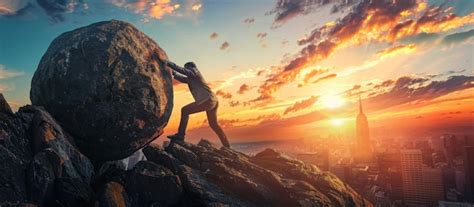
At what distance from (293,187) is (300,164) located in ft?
8.28

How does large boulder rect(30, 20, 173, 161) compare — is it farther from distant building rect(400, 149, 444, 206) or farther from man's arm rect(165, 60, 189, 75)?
distant building rect(400, 149, 444, 206)

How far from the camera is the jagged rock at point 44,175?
32.8ft

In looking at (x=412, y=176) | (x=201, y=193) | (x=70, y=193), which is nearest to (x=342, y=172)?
(x=412, y=176)

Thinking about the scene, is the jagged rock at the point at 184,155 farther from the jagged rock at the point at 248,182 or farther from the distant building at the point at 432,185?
the distant building at the point at 432,185

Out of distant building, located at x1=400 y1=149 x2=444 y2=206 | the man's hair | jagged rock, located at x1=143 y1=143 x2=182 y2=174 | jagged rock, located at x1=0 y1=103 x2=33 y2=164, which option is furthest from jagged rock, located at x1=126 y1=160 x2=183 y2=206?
distant building, located at x1=400 y1=149 x2=444 y2=206

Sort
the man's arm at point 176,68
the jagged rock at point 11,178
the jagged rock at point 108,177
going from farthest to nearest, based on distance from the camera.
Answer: the man's arm at point 176,68, the jagged rock at point 108,177, the jagged rock at point 11,178

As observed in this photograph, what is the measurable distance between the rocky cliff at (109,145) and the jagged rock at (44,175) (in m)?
0.03

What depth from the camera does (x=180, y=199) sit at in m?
12.2

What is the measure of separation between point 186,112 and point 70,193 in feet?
19.5

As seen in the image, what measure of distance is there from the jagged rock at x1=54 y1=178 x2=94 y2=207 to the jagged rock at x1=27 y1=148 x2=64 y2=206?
195 mm

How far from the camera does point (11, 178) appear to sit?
9.85 m

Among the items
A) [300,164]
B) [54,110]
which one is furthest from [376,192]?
[54,110]

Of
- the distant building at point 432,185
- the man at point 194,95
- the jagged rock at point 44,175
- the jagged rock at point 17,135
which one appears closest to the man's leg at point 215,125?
the man at point 194,95

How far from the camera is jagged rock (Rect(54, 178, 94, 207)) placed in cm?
1026
